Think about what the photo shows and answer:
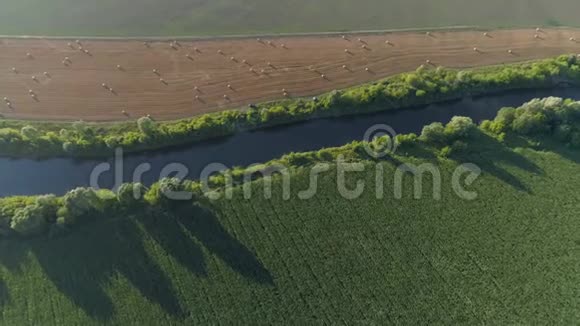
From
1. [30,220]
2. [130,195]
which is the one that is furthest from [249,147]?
[30,220]

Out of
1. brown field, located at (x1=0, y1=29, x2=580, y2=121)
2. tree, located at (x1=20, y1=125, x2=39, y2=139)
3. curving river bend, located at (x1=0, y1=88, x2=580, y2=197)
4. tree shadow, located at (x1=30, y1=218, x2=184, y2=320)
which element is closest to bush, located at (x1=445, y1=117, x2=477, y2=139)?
curving river bend, located at (x1=0, y1=88, x2=580, y2=197)

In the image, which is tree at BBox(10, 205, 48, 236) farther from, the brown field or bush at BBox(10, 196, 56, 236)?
the brown field

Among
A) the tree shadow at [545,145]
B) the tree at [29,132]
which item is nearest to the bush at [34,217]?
the tree at [29,132]

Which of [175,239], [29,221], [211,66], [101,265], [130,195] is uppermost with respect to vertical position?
[211,66]

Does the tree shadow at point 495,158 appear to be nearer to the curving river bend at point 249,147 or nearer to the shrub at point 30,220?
the curving river bend at point 249,147

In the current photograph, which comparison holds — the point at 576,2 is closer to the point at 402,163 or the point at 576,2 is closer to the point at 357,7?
the point at 357,7

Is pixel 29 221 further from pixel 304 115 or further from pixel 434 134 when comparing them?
pixel 434 134

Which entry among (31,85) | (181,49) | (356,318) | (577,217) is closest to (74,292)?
(356,318)
